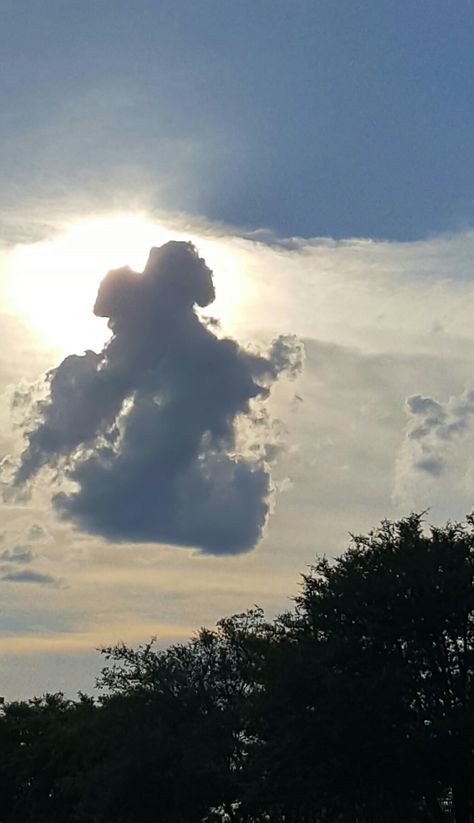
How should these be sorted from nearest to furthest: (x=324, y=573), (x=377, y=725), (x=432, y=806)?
(x=377, y=725) → (x=432, y=806) → (x=324, y=573)

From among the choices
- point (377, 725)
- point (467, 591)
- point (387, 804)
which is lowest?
point (387, 804)

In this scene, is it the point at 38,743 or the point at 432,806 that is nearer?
the point at 432,806

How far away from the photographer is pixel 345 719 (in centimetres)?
4484

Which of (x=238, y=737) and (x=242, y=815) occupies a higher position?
(x=238, y=737)

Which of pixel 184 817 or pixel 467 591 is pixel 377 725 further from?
pixel 184 817

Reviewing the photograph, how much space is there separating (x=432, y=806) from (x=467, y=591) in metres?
10.0

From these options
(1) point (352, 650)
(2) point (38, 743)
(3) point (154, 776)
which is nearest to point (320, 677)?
(1) point (352, 650)

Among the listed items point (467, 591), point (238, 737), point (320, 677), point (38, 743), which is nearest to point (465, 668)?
point (467, 591)

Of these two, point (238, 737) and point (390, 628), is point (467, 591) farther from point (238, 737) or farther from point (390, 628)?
point (238, 737)

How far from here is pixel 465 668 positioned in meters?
46.6

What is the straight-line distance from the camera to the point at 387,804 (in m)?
45.8

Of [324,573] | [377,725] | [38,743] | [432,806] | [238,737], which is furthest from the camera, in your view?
[38,743]

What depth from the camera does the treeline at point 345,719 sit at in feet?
147

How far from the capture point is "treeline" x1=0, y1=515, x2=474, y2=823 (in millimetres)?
44812
